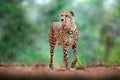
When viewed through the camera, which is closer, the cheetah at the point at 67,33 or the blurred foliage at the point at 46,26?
the cheetah at the point at 67,33

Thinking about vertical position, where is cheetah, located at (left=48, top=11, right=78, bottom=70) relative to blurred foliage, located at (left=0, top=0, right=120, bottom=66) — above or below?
below

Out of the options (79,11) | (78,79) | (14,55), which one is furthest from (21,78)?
(79,11)

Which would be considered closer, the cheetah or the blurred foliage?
the cheetah

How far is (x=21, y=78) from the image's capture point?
3629 mm

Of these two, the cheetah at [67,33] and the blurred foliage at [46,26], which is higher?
the blurred foliage at [46,26]

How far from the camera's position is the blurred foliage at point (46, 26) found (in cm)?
863

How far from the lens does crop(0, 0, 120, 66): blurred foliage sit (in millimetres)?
8633

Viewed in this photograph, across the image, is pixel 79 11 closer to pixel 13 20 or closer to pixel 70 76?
pixel 13 20

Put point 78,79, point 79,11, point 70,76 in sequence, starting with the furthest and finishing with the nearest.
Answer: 1. point 79,11
2. point 70,76
3. point 78,79

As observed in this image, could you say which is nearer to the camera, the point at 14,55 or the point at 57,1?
the point at 14,55

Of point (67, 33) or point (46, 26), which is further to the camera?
point (46, 26)

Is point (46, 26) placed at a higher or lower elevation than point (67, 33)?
higher

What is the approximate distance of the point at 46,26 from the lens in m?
8.96

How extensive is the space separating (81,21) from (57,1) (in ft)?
2.10
